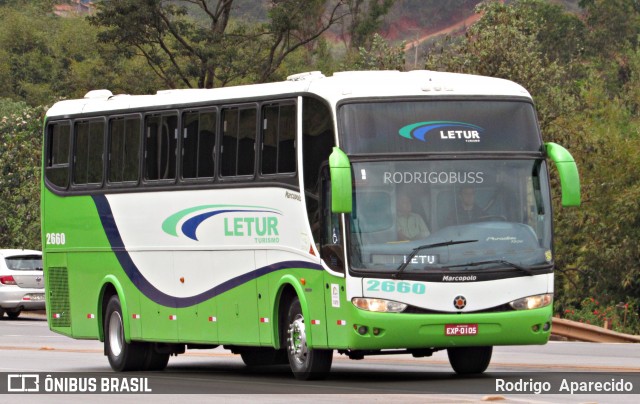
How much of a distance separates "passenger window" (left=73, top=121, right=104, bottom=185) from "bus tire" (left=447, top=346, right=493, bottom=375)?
6.08m

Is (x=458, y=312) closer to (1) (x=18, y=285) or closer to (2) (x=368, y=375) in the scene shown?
(2) (x=368, y=375)

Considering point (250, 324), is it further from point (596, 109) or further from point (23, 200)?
point (23, 200)

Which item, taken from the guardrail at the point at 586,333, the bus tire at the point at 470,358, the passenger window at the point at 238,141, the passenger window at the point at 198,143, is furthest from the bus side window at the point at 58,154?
the guardrail at the point at 586,333

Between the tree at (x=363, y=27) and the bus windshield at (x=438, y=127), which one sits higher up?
the tree at (x=363, y=27)

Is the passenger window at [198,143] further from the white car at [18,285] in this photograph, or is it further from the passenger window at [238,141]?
A: the white car at [18,285]

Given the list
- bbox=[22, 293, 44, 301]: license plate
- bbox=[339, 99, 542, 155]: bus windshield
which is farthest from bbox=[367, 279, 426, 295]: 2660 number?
bbox=[22, 293, 44, 301]: license plate

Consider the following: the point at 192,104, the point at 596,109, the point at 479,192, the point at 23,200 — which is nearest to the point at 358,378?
the point at 479,192

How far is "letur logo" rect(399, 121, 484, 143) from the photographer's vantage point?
17062 millimetres

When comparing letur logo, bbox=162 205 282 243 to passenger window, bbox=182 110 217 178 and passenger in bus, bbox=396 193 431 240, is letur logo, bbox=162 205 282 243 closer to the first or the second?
passenger window, bbox=182 110 217 178

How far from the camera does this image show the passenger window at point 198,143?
19.4m

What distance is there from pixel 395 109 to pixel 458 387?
3.12 metres

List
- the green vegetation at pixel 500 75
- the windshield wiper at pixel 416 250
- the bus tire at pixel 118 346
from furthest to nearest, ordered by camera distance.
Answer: the green vegetation at pixel 500 75
the bus tire at pixel 118 346
the windshield wiper at pixel 416 250

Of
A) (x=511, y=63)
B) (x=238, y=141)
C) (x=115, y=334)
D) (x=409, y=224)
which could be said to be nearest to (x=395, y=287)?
(x=409, y=224)

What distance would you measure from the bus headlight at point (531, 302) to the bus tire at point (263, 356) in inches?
174
